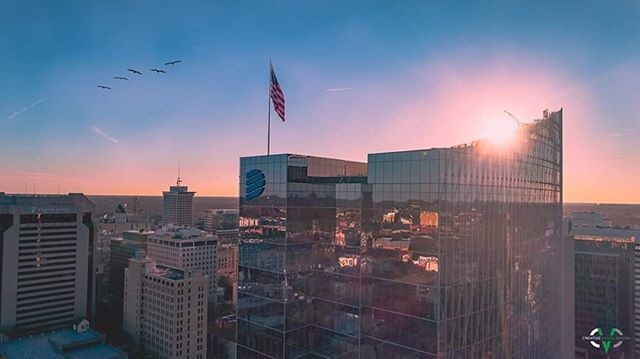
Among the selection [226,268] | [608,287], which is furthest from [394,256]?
[226,268]

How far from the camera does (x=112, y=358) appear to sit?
74.8 metres

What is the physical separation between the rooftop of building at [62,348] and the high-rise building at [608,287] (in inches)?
Answer: 4084

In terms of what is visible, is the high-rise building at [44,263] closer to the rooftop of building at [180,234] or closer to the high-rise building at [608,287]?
the rooftop of building at [180,234]

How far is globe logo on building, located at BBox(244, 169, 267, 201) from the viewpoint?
1767 inches

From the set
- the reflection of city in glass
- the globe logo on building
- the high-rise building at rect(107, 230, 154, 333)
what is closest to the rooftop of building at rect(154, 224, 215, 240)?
the high-rise building at rect(107, 230, 154, 333)

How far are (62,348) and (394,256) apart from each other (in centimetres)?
6980

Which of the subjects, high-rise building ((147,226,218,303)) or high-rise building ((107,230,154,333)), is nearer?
high-rise building ((147,226,218,303))

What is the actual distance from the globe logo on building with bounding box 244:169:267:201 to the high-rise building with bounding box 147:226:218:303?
95989mm

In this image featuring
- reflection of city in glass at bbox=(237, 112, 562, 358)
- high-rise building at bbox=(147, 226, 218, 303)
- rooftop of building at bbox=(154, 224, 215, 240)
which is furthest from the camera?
rooftop of building at bbox=(154, 224, 215, 240)

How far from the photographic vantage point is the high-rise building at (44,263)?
9931cm

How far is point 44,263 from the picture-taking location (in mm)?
104625

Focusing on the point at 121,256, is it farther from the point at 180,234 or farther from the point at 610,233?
the point at 610,233

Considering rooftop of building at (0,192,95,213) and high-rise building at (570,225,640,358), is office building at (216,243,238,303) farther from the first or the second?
high-rise building at (570,225,640,358)

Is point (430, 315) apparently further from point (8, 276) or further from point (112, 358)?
point (8, 276)
